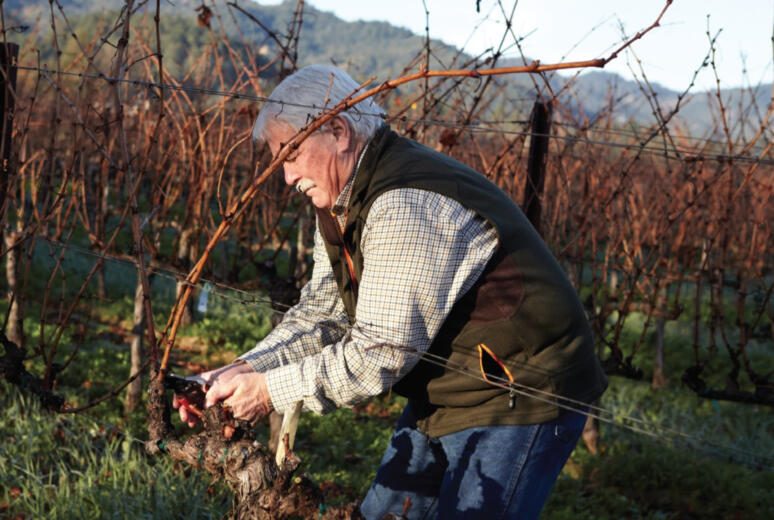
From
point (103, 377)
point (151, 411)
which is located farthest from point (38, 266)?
point (151, 411)

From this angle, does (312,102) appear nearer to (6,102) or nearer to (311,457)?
(6,102)

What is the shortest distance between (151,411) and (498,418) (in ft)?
2.79

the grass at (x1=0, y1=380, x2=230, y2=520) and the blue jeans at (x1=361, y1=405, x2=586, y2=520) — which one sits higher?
the blue jeans at (x1=361, y1=405, x2=586, y2=520)

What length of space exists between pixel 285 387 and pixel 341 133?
60 centimetres

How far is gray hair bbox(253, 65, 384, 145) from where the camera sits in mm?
1508

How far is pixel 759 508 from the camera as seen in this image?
12.5ft

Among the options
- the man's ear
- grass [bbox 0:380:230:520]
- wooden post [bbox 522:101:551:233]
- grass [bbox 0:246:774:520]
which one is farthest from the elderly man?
wooden post [bbox 522:101:551:233]

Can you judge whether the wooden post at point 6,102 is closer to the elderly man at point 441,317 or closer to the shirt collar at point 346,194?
the elderly man at point 441,317

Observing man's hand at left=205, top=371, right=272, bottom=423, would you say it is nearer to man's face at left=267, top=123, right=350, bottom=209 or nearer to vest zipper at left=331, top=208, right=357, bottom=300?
vest zipper at left=331, top=208, right=357, bottom=300

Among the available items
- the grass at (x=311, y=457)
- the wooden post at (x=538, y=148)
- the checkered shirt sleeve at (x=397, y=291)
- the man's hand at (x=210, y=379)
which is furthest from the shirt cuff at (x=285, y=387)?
the wooden post at (x=538, y=148)

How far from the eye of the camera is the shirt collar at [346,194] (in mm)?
1587

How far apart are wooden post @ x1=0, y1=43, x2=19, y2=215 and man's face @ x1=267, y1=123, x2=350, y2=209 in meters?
1.06

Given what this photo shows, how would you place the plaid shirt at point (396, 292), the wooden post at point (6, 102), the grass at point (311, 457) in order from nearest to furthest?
the plaid shirt at point (396, 292) → the wooden post at point (6, 102) → the grass at point (311, 457)

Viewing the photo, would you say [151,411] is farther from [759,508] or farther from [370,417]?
[759,508]
